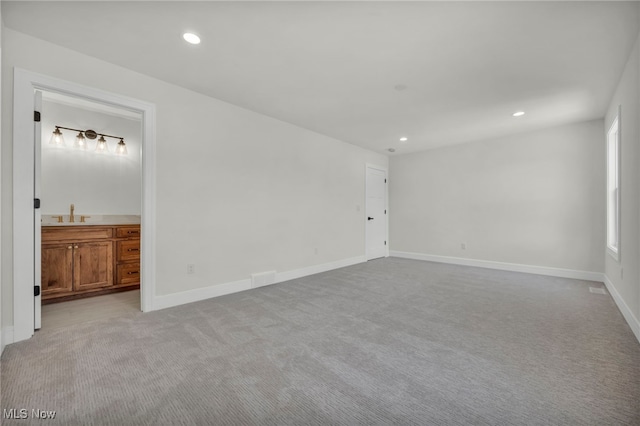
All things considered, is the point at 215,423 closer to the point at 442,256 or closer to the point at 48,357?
the point at 48,357

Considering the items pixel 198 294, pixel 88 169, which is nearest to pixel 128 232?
pixel 88 169

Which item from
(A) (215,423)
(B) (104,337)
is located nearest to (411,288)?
(A) (215,423)

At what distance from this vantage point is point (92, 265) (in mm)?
3594

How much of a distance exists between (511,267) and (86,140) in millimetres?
7491

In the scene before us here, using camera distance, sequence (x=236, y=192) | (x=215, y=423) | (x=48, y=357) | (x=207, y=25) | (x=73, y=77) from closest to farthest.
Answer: (x=215, y=423), (x=48, y=357), (x=207, y=25), (x=73, y=77), (x=236, y=192)

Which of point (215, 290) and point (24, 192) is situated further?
point (215, 290)

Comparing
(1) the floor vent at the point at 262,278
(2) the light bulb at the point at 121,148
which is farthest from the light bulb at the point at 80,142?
(1) the floor vent at the point at 262,278

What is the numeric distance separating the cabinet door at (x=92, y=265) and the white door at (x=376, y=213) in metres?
4.65

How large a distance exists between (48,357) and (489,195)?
255 inches

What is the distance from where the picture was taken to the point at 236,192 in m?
3.76

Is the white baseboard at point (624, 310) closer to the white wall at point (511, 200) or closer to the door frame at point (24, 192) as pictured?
the white wall at point (511, 200)

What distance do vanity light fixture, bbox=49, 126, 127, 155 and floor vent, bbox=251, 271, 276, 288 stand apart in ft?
9.76

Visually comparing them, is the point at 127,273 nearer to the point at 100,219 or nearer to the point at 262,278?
the point at 100,219

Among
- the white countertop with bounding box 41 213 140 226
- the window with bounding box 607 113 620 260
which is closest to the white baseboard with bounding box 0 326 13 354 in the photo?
the white countertop with bounding box 41 213 140 226
